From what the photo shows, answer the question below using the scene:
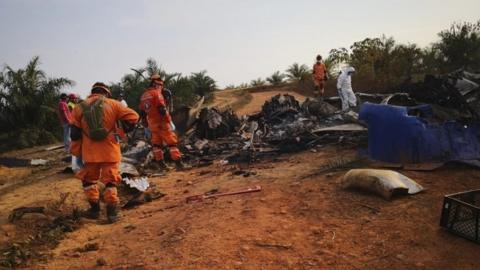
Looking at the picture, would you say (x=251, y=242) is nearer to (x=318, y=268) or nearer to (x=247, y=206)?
(x=318, y=268)

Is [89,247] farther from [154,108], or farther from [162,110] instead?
[154,108]

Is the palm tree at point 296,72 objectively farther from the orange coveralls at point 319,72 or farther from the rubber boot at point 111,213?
the rubber boot at point 111,213

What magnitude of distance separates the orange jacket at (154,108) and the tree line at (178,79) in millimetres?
8380

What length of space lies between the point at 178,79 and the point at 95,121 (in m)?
14.3

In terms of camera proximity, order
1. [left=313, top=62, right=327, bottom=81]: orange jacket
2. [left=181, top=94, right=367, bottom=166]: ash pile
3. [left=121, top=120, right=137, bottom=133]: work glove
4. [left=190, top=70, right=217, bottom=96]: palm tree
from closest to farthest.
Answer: [left=121, top=120, right=137, bottom=133]: work glove
[left=181, top=94, right=367, bottom=166]: ash pile
[left=313, top=62, right=327, bottom=81]: orange jacket
[left=190, top=70, right=217, bottom=96]: palm tree

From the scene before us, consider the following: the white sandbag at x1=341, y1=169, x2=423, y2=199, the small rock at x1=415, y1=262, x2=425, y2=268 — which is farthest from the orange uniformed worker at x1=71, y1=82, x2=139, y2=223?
the small rock at x1=415, y1=262, x2=425, y2=268

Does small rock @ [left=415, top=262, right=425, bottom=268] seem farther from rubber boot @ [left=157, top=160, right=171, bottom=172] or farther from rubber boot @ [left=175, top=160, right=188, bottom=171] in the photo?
rubber boot @ [left=157, top=160, right=171, bottom=172]

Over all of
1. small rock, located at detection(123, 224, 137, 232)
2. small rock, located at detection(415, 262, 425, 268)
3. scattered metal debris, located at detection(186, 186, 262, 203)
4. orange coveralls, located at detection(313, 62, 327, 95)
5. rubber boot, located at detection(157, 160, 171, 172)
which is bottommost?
rubber boot, located at detection(157, 160, 171, 172)

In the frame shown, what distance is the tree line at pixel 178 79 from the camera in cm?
1738

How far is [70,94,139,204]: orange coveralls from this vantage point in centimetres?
545

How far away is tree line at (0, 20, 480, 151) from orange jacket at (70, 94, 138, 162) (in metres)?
10.9

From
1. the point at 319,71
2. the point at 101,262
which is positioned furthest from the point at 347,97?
the point at 101,262

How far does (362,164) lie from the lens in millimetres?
6211

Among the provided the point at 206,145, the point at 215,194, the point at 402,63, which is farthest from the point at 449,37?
the point at 215,194
